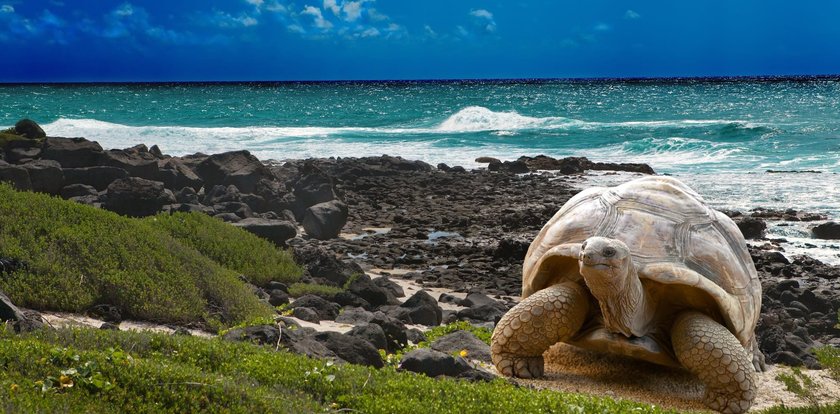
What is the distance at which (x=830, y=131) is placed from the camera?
4456 centimetres

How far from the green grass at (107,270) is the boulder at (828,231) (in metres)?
12.5

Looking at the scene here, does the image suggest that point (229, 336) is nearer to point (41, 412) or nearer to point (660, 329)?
point (41, 412)

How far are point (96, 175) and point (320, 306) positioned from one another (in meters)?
12.1

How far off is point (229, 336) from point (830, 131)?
4278 centimetres

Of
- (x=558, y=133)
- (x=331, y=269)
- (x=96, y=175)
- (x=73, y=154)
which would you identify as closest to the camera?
(x=331, y=269)

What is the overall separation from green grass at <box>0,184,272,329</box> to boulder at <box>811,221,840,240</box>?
40.9ft

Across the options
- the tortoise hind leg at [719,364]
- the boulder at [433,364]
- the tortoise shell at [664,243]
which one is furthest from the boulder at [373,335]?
the tortoise hind leg at [719,364]

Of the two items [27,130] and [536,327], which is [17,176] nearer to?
[27,130]

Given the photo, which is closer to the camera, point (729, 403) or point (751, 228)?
point (729, 403)

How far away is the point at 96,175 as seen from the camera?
21.2 m

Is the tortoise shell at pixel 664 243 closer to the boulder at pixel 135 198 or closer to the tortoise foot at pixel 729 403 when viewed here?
the tortoise foot at pixel 729 403

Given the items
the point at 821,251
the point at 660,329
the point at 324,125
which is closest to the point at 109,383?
the point at 660,329

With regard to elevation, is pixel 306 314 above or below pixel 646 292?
below

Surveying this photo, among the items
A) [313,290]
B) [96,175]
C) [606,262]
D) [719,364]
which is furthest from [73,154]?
[719,364]
